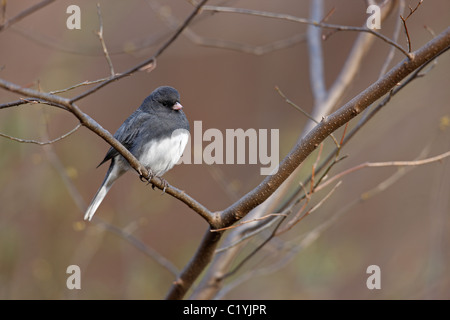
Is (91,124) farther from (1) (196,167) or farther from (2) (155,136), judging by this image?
(1) (196,167)

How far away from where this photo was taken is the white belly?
2449 millimetres

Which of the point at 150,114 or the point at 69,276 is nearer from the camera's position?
the point at 150,114

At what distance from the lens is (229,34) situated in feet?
15.9

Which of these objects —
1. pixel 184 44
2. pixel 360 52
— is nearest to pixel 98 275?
pixel 184 44

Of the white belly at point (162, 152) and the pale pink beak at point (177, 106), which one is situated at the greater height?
the pale pink beak at point (177, 106)

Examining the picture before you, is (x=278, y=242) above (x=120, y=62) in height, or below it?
below

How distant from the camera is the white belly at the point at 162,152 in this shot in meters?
2.45

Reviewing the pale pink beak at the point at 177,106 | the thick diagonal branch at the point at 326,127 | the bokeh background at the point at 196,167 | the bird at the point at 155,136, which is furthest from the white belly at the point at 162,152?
the thick diagonal branch at the point at 326,127

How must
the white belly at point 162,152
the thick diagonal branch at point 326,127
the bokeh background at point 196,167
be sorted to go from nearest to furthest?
the thick diagonal branch at point 326,127 → the white belly at point 162,152 → the bokeh background at point 196,167

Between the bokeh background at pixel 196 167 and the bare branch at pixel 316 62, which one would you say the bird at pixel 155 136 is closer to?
the bokeh background at pixel 196 167

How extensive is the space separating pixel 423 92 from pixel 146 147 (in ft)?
7.27

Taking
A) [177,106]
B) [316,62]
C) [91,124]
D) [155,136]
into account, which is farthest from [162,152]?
[91,124]
